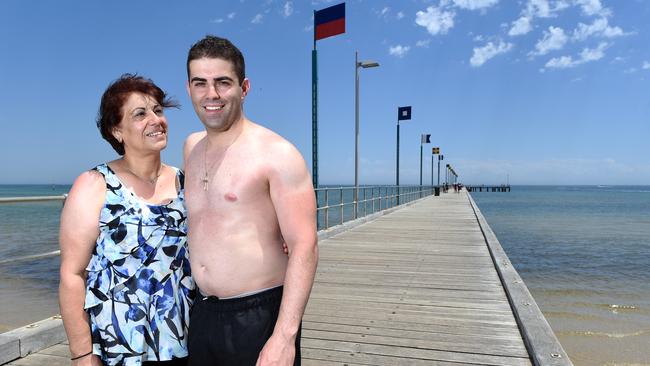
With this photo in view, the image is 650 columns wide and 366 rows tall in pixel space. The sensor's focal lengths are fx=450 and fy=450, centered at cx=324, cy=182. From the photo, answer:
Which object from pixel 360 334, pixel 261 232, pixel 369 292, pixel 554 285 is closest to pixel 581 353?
pixel 369 292

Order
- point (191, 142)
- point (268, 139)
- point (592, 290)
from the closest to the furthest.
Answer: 1. point (268, 139)
2. point (191, 142)
3. point (592, 290)

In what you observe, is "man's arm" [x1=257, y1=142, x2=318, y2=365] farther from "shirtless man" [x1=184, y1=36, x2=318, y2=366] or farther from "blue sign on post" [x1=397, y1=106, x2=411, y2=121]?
"blue sign on post" [x1=397, y1=106, x2=411, y2=121]

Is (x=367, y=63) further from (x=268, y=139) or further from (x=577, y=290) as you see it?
(x=268, y=139)

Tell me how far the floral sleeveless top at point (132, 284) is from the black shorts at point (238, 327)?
139 mm

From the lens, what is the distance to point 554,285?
11000 mm

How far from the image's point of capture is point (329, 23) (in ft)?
38.0

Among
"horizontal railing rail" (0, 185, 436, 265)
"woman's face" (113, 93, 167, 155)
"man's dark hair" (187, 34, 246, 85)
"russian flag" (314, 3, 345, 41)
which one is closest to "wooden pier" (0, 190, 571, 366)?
"horizontal railing rail" (0, 185, 436, 265)

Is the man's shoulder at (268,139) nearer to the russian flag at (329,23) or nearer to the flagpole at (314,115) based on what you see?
the flagpole at (314,115)

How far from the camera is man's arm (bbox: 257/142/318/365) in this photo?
1323 millimetres

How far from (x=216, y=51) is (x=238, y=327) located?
2.92ft

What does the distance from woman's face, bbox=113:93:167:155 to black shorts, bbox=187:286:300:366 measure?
590 mm

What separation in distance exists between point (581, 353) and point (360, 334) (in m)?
4.38

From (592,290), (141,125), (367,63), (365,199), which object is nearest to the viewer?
(141,125)

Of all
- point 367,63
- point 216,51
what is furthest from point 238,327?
point 367,63
